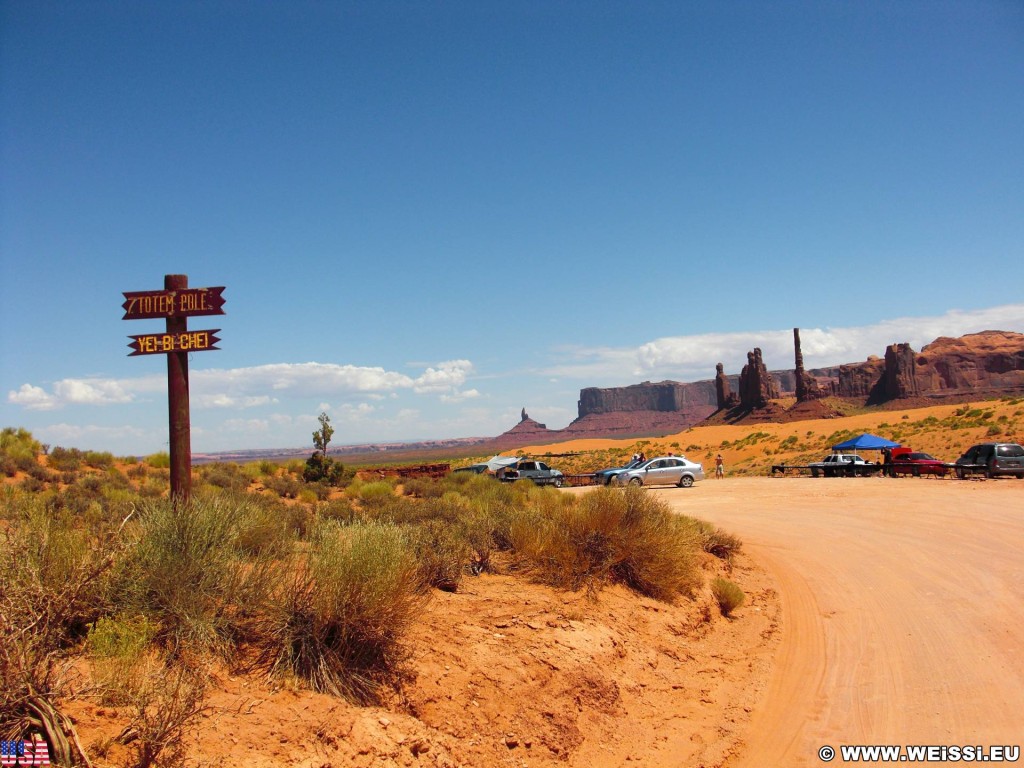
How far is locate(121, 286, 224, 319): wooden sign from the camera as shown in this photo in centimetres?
1004

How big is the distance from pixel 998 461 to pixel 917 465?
4499mm

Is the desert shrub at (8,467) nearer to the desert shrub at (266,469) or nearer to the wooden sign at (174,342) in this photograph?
the desert shrub at (266,469)

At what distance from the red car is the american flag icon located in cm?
3585

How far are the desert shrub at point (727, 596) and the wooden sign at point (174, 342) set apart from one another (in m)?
8.62

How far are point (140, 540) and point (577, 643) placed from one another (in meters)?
4.78

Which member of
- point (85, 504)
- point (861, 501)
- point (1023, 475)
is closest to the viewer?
point (85, 504)

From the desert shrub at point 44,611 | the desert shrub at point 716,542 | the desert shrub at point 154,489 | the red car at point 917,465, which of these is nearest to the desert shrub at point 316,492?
the desert shrub at point 154,489


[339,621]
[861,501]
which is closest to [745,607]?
[339,621]

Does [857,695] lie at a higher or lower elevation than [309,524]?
lower

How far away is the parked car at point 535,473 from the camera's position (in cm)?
3572

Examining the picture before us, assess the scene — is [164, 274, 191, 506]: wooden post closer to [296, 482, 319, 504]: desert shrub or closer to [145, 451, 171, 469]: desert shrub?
[296, 482, 319, 504]: desert shrub

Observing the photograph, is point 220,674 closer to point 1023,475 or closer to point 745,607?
point 745,607

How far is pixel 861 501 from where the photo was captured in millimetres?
25500

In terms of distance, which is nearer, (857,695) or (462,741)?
(462,741)
